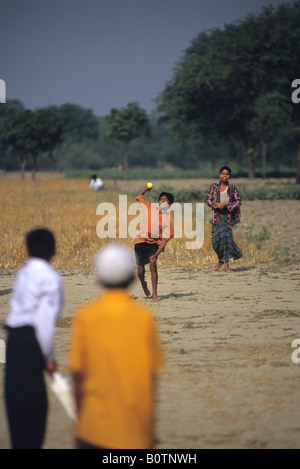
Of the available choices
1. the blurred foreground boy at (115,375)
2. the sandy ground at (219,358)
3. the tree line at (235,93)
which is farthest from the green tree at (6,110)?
the blurred foreground boy at (115,375)

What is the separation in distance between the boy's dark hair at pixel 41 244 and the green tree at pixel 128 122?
6484 centimetres

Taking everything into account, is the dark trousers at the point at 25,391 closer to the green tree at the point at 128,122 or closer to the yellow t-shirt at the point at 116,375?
the yellow t-shirt at the point at 116,375

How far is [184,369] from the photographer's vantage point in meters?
6.05

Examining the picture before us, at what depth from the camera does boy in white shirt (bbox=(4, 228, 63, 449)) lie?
11.9 ft

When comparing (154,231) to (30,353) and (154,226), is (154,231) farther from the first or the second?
(30,353)

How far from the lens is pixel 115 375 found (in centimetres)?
307

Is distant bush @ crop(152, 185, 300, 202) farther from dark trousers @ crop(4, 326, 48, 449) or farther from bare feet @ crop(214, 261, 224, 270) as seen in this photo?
dark trousers @ crop(4, 326, 48, 449)

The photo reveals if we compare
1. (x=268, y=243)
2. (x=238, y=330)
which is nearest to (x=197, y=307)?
(x=238, y=330)

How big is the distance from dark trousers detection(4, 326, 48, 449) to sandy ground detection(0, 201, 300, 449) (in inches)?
28.2

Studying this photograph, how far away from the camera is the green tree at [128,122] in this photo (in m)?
68.6

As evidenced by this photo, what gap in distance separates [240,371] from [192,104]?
147 feet

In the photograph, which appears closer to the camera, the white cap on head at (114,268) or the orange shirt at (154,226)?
the white cap on head at (114,268)

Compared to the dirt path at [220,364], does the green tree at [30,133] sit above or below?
above

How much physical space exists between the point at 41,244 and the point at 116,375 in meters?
1.08
